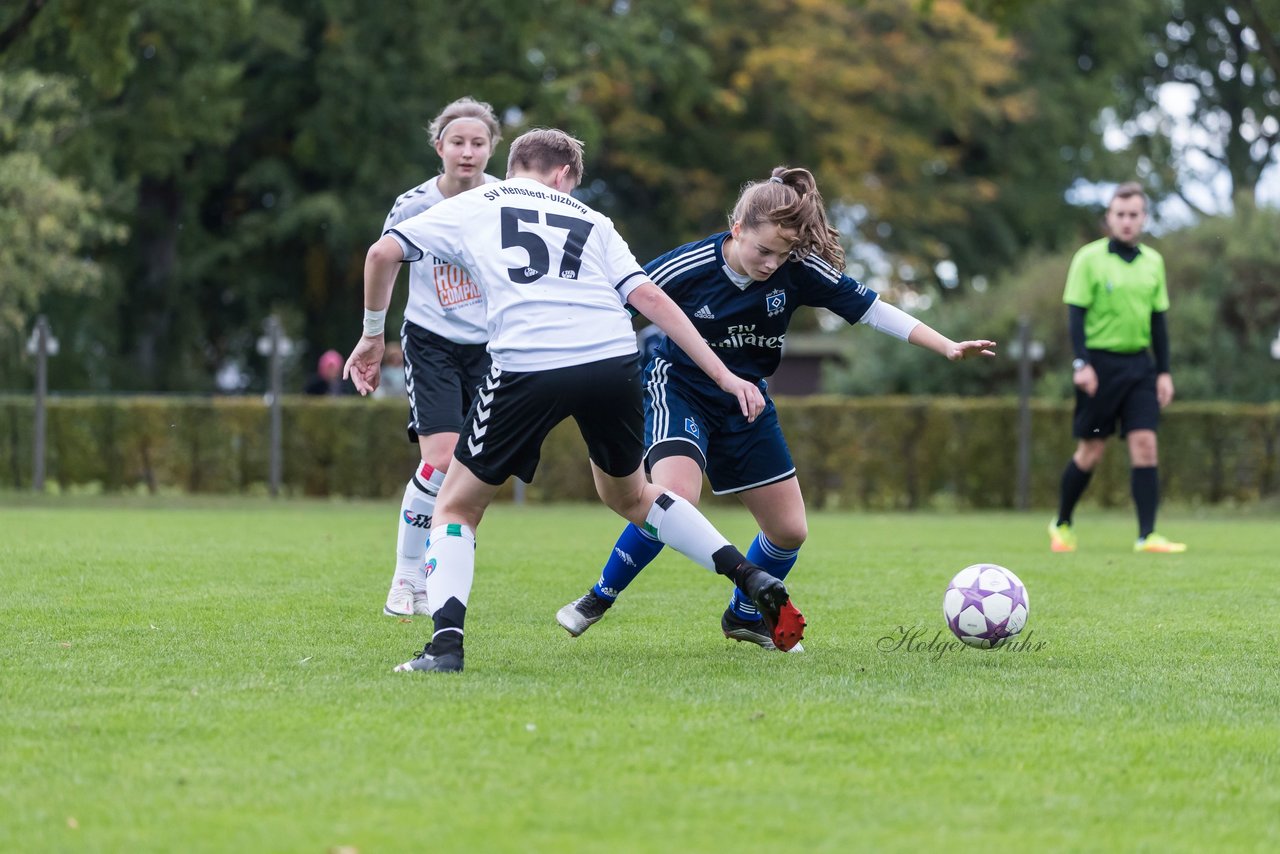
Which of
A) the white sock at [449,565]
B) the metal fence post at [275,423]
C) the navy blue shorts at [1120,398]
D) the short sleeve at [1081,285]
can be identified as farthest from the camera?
the metal fence post at [275,423]

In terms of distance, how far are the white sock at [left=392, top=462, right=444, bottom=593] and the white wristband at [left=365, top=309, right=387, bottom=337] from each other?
1287 mm

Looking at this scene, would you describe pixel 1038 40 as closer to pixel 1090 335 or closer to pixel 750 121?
pixel 750 121

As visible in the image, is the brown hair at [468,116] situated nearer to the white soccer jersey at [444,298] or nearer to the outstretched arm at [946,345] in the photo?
the white soccer jersey at [444,298]

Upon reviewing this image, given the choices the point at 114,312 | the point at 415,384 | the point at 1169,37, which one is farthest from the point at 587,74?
the point at 415,384

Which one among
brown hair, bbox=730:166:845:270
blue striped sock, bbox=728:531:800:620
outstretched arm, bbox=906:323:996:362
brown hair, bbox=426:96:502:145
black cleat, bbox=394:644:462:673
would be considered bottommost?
black cleat, bbox=394:644:462:673

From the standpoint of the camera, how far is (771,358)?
653cm

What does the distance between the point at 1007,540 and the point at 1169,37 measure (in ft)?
112

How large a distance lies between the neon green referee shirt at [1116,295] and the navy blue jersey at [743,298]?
5.07m

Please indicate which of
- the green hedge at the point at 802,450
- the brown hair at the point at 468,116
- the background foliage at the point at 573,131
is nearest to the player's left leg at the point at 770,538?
the brown hair at the point at 468,116

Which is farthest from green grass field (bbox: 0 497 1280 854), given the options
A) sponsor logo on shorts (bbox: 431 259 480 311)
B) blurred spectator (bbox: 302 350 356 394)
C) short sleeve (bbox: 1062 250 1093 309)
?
blurred spectator (bbox: 302 350 356 394)

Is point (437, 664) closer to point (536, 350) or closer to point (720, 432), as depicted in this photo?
point (536, 350)

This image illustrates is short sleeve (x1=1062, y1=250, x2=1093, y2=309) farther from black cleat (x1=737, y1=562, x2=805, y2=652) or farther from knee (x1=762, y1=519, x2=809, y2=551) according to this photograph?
black cleat (x1=737, y1=562, x2=805, y2=652)

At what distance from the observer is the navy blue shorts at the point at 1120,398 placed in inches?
433

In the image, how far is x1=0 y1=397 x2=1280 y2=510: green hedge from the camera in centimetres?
1988
